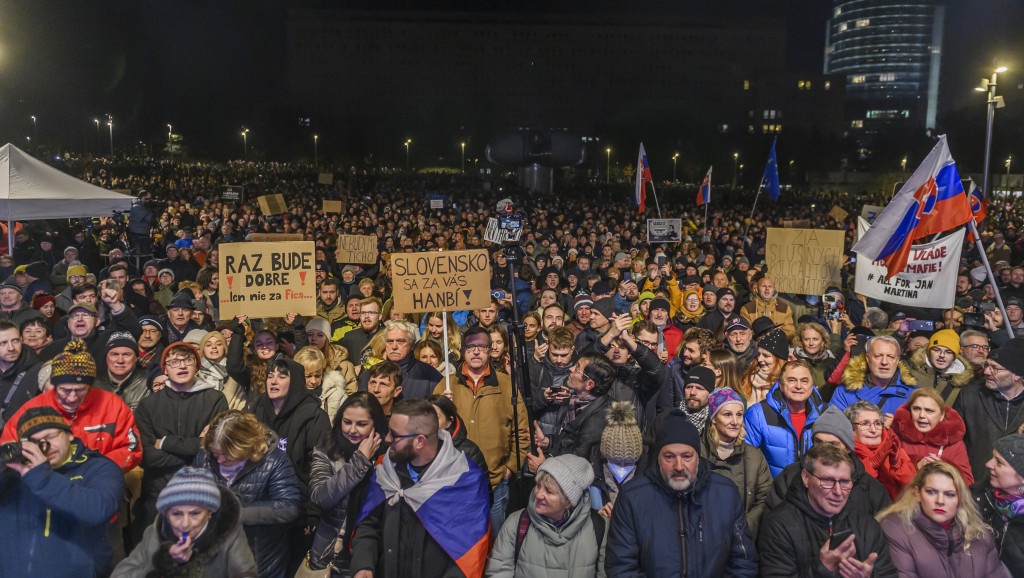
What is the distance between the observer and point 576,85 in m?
109

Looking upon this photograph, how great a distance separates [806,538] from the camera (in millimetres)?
3320

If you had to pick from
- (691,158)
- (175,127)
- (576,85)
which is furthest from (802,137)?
(175,127)

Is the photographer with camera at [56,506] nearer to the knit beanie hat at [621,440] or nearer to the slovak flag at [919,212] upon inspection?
the knit beanie hat at [621,440]

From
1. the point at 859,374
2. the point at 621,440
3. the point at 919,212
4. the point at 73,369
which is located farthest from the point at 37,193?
the point at 919,212

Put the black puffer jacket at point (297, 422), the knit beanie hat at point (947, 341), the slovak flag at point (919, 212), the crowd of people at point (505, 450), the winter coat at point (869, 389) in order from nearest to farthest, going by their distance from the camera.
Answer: the crowd of people at point (505, 450) → the black puffer jacket at point (297, 422) → the winter coat at point (869, 389) → the knit beanie hat at point (947, 341) → the slovak flag at point (919, 212)

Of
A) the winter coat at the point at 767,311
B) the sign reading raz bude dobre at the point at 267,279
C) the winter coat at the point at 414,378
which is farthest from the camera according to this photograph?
the winter coat at the point at 767,311

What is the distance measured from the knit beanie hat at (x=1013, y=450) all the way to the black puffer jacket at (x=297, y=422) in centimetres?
349

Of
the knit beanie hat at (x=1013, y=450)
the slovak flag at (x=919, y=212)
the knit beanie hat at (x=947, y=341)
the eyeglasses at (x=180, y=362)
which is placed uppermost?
the slovak flag at (x=919, y=212)

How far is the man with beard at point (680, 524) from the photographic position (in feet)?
10.7

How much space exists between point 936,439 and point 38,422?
14.7ft

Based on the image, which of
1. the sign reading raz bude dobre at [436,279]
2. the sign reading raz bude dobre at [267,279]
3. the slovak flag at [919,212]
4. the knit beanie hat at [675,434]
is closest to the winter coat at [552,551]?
the knit beanie hat at [675,434]

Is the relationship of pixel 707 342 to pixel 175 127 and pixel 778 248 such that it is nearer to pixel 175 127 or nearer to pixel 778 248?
pixel 778 248

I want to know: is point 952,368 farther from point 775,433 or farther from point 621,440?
point 621,440

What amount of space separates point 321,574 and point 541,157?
86.2ft
